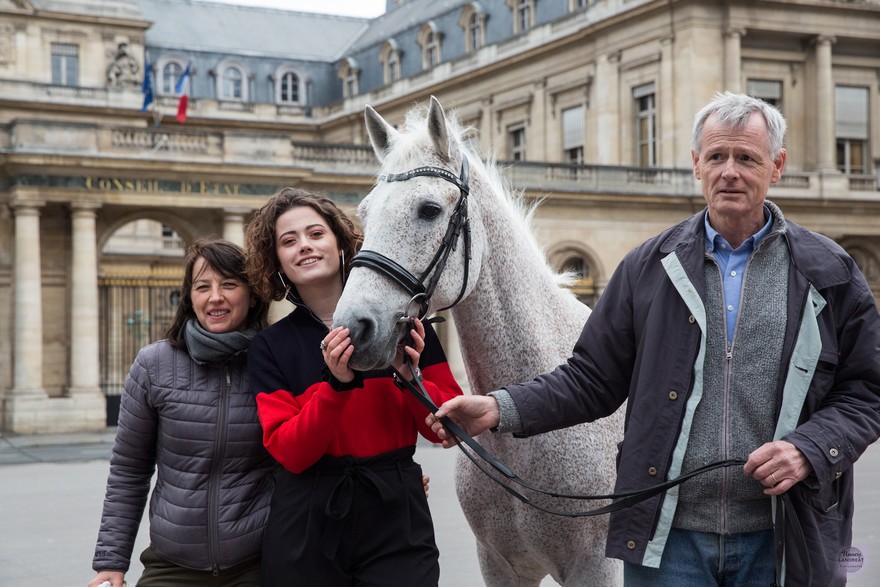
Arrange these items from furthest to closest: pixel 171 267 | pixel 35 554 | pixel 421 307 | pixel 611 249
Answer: pixel 171 267
pixel 611 249
pixel 35 554
pixel 421 307

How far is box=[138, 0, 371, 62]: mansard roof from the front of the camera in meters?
51.9

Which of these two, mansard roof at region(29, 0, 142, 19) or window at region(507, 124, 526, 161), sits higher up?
mansard roof at region(29, 0, 142, 19)

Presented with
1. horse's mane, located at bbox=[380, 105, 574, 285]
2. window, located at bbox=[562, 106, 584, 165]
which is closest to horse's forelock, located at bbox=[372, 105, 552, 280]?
horse's mane, located at bbox=[380, 105, 574, 285]

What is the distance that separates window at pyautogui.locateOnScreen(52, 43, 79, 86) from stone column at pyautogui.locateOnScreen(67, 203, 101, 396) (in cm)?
2321

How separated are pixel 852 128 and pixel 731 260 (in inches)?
1325

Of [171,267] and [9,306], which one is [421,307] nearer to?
[9,306]

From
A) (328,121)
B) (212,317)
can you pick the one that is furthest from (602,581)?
(328,121)

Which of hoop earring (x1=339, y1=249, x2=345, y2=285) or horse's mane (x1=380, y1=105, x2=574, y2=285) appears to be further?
hoop earring (x1=339, y1=249, x2=345, y2=285)

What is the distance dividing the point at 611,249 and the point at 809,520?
24.5 meters

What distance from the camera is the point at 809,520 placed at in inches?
112

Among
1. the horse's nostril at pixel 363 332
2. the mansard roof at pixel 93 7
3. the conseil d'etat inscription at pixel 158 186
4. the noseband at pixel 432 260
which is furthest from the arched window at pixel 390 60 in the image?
the horse's nostril at pixel 363 332

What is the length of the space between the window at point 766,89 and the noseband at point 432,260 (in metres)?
31.6

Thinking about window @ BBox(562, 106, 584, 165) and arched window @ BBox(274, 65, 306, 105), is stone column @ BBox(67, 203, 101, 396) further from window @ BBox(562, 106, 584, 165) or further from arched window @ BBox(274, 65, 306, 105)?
arched window @ BBox(274, 65, 306, 105)

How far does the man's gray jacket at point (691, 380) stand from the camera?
2830mm
